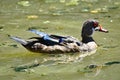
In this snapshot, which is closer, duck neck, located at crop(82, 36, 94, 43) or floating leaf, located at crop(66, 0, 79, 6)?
duck neck, located at crop(82, 36, 94, 43)

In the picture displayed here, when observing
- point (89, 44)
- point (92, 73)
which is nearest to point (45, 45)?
point (89, 44)

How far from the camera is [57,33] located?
42.4ft

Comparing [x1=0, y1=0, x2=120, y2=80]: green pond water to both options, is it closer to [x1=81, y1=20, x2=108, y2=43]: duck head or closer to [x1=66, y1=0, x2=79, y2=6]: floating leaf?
[x1=66, y1=0, x2=79, y2=6]: floating leaf

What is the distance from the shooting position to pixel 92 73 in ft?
31.0

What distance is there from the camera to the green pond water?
9.48 meters

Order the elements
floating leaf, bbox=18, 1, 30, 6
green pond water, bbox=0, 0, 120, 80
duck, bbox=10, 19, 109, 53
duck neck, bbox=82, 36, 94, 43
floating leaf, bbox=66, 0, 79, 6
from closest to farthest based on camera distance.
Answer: green pond water, bbox=0, 0, 120, 80
duck, bbox=10, 19, 109, 53
duck neck, bbox=82, 36, 94, 43
floating leaf, bbox=66, 0, 79, 6
floating leaf, bbox=18, 1, 30, 6

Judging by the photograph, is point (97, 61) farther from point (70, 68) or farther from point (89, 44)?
point (89, 44)

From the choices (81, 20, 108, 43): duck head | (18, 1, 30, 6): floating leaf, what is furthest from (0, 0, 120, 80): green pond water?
(81, 20, 108, 43): duck head

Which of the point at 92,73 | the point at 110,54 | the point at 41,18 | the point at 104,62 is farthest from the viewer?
the point at 41,18

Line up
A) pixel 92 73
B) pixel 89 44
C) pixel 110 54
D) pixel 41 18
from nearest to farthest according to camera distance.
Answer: pixel 92 73 < pixel 110 54 < pixel 89 44 < pixel 41 18

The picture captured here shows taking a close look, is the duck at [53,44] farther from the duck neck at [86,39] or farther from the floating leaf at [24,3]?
the floating leaf at [24,3]

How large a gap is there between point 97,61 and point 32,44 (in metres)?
1.70

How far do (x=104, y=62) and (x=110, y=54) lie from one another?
0.69 meters

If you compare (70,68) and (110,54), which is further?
(110,54)
